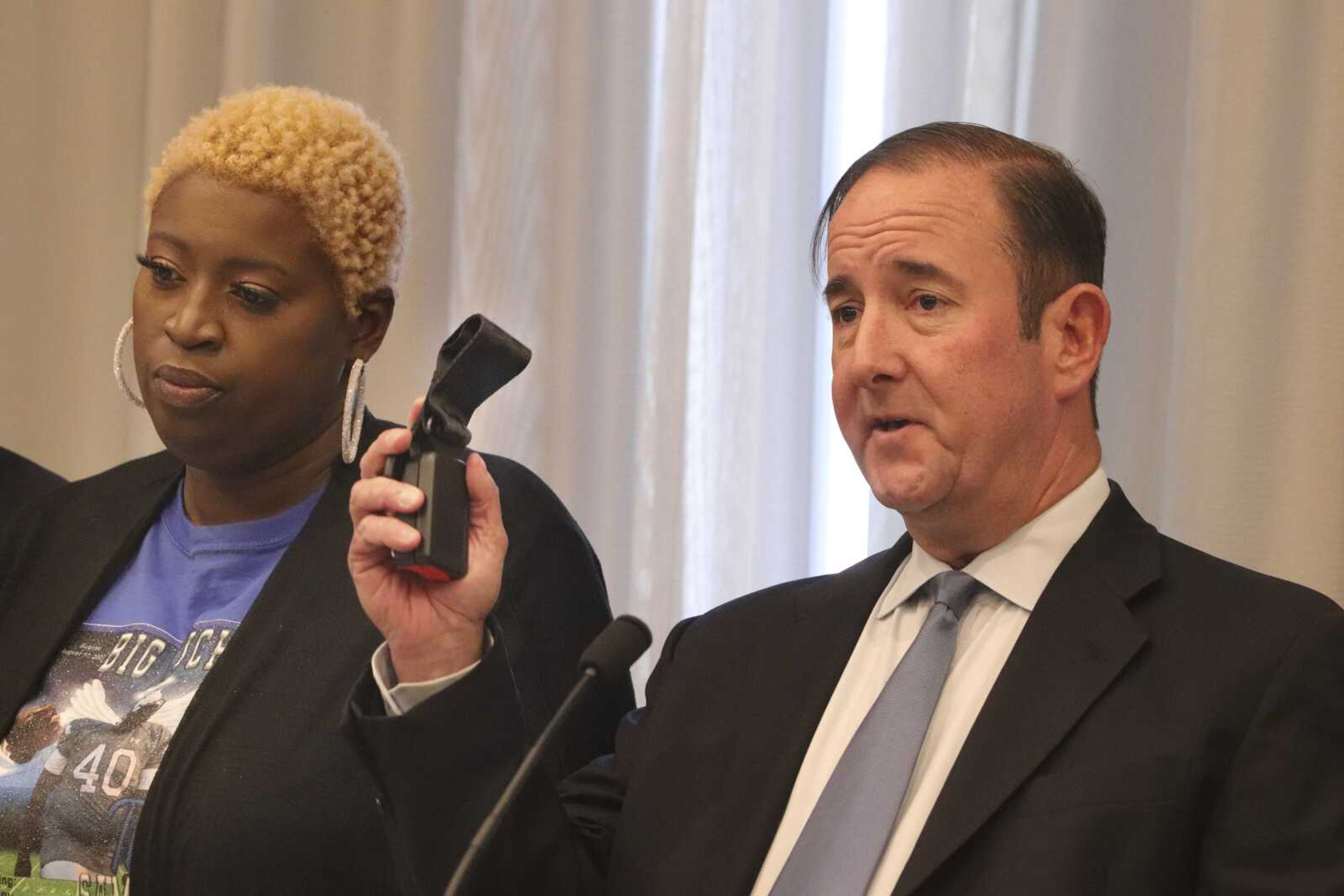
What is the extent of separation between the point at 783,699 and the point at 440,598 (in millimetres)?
423

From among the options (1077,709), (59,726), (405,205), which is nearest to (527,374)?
(405,205)

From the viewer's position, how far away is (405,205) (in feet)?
7.69

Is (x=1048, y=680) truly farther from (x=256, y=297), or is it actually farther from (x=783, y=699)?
(x=256, y=297)

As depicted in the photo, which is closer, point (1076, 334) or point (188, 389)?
point (1076, 334)

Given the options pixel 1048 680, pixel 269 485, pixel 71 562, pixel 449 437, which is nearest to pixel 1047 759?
pixel 1048 680

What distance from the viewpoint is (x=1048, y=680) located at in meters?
1.65

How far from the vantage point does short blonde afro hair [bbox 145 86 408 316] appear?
85.9 inches

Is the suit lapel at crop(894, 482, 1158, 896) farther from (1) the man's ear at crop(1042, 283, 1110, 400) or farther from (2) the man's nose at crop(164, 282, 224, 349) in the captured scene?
(2) the man's nose at crop(164, 282, 224, 349)

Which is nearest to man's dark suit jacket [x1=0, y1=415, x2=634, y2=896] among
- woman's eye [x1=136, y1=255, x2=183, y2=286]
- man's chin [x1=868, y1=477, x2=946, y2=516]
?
woman's eye [x1=136, y1=255, x2=183, y2=286]

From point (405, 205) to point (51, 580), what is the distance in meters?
0.72

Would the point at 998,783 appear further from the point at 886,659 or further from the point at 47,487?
the point at 47,487

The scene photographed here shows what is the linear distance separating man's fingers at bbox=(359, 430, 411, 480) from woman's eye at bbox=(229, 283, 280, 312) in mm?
626

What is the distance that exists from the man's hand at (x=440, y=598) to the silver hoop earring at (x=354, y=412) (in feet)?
1.72

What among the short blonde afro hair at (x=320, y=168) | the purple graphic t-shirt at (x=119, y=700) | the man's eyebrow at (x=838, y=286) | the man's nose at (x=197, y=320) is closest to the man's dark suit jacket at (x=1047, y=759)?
the man's eyebrow at (x=838, y=286)
